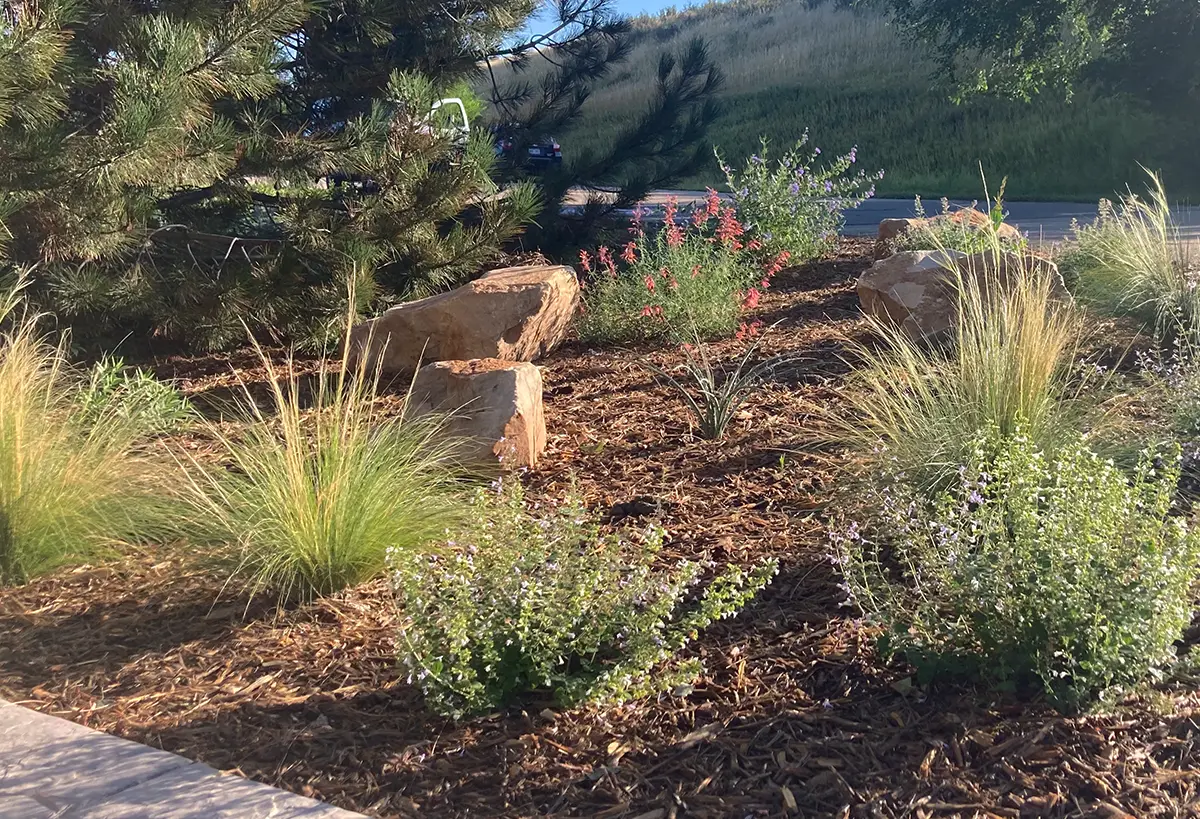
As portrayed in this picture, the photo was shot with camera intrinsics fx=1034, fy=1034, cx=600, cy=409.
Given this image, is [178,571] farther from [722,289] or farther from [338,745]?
[722,289]

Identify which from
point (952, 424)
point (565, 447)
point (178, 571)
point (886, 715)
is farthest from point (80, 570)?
point (952, 424)

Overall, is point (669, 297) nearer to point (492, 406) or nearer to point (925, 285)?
point (925, 285)

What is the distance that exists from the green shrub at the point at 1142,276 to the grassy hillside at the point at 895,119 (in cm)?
405

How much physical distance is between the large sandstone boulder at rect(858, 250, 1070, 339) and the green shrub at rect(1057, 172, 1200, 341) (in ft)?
1.70

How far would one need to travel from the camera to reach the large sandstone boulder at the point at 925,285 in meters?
6.27

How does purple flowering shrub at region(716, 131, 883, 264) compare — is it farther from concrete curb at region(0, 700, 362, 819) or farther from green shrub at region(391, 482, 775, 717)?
concrete curb at region(0, 700, 362, 819)

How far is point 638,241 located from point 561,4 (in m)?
2.57

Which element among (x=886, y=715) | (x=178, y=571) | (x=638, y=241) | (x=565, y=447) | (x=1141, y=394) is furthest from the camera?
(x=638, y=241)

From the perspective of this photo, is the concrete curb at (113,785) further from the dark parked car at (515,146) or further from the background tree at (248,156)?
the dark parked car at (515,146)

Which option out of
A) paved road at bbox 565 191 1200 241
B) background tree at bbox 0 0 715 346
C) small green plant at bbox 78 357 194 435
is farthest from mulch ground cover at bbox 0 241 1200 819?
paved road at bbox 565 191 1200 241

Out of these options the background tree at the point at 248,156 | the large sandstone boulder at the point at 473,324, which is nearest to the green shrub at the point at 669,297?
the large sandstone boulder at the point at 473,324

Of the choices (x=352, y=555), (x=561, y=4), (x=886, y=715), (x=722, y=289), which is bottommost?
(x=886, y=715)

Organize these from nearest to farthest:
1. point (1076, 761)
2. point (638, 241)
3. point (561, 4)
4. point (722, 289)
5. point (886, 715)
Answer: point (1076, 761) → point (886, 715) → point (722, 289) → point (638, 241) → point (561, 4)

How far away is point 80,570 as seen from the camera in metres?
4.05
